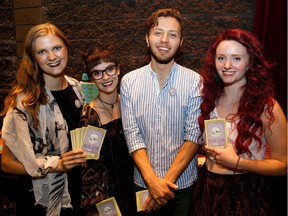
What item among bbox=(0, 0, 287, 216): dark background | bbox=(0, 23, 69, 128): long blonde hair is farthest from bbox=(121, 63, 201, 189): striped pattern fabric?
bbox=(0, 0, 287, 216): dark background

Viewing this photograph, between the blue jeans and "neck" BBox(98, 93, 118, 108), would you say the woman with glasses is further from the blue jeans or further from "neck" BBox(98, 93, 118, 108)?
the blue jeans

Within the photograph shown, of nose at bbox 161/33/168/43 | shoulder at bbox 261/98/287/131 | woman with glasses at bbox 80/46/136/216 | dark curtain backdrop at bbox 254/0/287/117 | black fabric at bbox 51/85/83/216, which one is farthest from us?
dark curtain backdrop at bbox 254/0/287/117

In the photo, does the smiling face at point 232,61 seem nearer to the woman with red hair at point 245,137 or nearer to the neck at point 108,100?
the woman with red hair at point 245,137

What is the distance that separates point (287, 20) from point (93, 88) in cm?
185

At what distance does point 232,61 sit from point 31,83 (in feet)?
4.54

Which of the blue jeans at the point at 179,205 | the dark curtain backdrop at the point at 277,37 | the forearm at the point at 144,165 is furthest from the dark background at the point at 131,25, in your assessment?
the forearm at the point at 144,165

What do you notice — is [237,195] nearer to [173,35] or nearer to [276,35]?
[173,35]

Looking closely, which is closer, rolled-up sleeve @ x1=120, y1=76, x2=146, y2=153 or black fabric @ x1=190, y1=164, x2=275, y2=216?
black fabric @ x1=190, y1=164, x2=275, y2=216

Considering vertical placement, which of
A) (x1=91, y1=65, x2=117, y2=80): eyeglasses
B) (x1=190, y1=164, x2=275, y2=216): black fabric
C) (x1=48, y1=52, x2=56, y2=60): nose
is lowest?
(x1=190, y1=164, x2=275, y2=216): black fabric

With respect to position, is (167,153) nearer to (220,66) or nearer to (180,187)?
(180,187)

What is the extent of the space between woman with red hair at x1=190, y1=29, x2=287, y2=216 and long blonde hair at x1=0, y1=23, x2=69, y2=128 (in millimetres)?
1186

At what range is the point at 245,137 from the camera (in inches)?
73.1

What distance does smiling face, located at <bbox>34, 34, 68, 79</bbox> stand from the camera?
2215 mm

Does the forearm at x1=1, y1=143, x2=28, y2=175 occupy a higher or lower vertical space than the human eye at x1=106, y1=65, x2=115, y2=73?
lower
